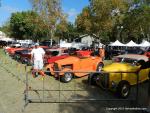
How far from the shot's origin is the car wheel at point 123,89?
12.7m

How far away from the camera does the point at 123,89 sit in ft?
42.0

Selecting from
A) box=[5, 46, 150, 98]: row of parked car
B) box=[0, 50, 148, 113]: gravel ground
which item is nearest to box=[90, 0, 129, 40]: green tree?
box=[5, 46, 150, 98]: row of parked car

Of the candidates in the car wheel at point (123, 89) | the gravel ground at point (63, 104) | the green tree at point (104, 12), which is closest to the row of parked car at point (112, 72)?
the car wheel at point (123, 89)

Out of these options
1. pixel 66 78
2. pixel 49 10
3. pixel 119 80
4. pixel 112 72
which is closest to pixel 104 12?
pixel 49 10

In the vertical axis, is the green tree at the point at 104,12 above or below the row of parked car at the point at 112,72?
above

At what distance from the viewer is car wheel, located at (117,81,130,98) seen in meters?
12.7

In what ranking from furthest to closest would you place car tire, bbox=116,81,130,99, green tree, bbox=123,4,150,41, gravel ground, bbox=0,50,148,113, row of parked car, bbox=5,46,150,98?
green tree, bbox=123,4,150,41, car tire, bbox=116,81,130,99, row of parked car, bbox=5,46,150,98, gravel ground, bbox=0,50,148,113

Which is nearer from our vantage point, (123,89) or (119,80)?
(123,89)

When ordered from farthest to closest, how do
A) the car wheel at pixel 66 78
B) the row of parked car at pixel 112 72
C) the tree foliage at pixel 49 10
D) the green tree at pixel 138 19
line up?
the green tree at pixel 138 19 < the tree foliage at pixel 49 10 < the car wheel at pixel 66 78 < the row of parked car at pixel 112 72

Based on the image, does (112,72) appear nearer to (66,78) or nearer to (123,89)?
(123,89)

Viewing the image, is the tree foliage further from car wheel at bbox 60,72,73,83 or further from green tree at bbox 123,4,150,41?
car wheel at bbox 60,72,73,83

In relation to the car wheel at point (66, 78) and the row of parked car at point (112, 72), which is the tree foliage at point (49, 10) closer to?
the row of parked car at point (112, 72)

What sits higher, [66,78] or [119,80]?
[119,80]

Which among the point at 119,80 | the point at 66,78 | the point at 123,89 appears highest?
the point at 119,80
